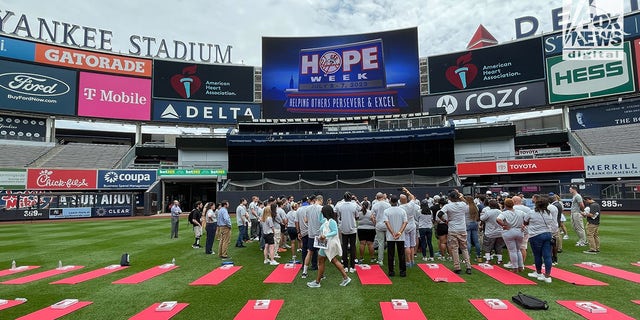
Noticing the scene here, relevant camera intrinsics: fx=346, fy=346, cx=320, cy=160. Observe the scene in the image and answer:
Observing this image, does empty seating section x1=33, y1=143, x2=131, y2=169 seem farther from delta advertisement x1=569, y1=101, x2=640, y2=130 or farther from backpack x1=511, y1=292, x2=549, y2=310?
delta advertisement x1=569, y1=101, x2=640, y2=130

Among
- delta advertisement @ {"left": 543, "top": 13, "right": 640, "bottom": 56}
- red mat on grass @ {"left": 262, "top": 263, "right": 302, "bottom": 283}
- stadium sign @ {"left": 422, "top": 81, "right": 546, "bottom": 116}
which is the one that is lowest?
red mat on grass @ {"left": 262, "top": 263, "right": 302, "bottom": 283}

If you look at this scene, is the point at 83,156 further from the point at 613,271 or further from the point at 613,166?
the point at 613,166

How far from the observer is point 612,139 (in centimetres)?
3631

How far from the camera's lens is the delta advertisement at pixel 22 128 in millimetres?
40250

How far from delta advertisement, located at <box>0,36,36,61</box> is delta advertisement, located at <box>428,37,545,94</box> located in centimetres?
4857

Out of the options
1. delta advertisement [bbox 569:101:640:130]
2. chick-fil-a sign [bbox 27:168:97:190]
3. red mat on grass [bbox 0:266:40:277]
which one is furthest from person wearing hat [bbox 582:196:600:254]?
chick-fil-a sign [bbox 27:168:97:190]

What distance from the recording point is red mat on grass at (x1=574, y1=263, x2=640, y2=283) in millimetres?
8078

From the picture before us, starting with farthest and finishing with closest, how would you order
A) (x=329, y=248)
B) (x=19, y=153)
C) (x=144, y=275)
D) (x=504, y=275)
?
(x=19, y=153) < (x=144, y=275) < (x=504, y=275) < (x=329, y=248)

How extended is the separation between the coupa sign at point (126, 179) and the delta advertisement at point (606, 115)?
1904 inches

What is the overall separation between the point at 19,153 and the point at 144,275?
41.1 m

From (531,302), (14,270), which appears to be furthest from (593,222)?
(14,270)

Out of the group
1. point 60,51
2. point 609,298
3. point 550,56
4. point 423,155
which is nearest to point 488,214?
point 609,298

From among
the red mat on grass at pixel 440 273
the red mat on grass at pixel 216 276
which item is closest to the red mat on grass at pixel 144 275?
the red mat on grass at pixel 216 276

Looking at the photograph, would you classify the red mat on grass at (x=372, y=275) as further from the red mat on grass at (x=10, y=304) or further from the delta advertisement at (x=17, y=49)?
the delta advertisement at (x=17, y=49)
